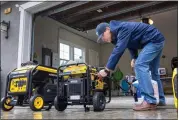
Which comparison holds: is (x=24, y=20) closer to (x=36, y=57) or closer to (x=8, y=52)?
(x=8, y=52)

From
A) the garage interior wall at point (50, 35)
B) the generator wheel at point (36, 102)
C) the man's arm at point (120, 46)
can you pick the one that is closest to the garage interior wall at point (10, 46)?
the garage interior wall at point (50, 35)

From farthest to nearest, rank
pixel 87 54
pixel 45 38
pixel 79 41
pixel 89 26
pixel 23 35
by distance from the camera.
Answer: pixel 87 54
pixel 79 41
pixel 89 26
pixel 45 38
pixel 23 35

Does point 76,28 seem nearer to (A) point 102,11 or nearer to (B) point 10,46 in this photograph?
(A) point 102,11

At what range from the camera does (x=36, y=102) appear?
304 centimetres

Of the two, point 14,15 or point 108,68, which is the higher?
point 14,15

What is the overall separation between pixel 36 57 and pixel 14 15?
1.37 metres

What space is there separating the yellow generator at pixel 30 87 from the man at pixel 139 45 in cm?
116

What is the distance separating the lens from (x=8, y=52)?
5762mm

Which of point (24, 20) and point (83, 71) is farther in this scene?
point (24, 20)

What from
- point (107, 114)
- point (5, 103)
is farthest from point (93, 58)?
point (107, 114)

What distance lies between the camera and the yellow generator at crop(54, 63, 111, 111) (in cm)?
269

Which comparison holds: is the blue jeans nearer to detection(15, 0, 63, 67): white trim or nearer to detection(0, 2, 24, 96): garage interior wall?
detection(15, 0, 63, 67): white trim

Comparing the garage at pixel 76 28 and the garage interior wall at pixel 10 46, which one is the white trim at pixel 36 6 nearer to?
the garage at pixel 76 28

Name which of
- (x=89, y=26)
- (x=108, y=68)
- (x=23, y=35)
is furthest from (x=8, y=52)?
(x=108, y=68)
